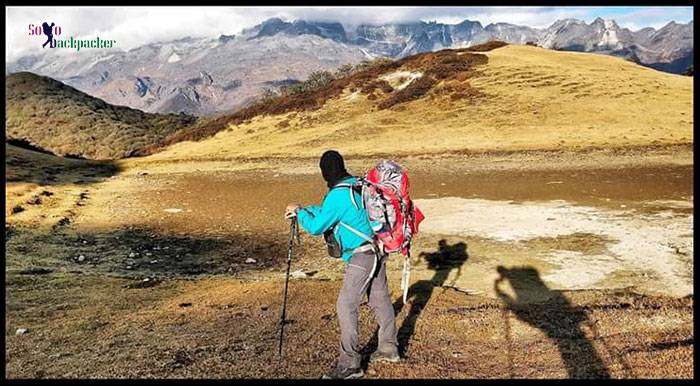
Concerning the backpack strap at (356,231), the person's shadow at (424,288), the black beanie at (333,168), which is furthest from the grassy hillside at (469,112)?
the backpack strap at (356,231)

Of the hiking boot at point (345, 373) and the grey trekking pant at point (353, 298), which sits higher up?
the grey trekking pant at point (353, 298)

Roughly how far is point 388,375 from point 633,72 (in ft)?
164

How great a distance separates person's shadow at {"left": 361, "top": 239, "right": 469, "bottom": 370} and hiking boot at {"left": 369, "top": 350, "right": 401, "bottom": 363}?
0.38ft

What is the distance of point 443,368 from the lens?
5723mm

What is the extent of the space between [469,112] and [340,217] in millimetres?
Answer: 36150

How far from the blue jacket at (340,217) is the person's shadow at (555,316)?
1.99 m

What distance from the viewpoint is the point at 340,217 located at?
5.43 metres

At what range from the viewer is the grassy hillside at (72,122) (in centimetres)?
6750

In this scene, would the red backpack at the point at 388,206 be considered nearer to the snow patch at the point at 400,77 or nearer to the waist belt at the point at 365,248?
the waist belt at the point at 365,248

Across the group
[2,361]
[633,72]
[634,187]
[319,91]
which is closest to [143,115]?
[319,91]

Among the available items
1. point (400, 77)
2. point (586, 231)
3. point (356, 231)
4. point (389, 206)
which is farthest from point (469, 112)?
point (356, 231)

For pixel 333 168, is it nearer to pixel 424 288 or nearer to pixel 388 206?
pixel 388 206

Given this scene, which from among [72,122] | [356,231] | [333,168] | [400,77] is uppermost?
[400,77]

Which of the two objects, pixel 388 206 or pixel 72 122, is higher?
pixel 72 122
